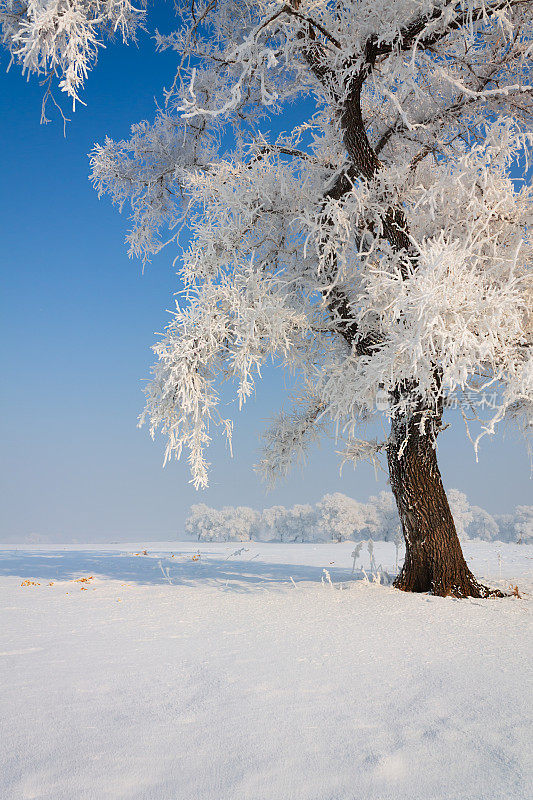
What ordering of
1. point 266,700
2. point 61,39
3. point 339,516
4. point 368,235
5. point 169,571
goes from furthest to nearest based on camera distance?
point 339,516, point 169,571, point 368,235, point 61,39, point 266,700

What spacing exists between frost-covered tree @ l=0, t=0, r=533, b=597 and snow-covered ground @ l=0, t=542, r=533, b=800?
2167 mm

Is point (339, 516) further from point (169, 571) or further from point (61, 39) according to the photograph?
point (61, 39)

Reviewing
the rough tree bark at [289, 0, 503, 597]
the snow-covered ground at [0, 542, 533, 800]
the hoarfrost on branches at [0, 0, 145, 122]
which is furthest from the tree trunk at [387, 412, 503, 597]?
the hoarfrost on branches at [0, 0, 145, 122]

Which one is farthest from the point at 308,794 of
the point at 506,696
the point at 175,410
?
the point at 175,410

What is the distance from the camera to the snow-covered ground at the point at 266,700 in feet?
6.16

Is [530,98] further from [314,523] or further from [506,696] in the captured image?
[314,523]

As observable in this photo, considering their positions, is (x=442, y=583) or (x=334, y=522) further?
(x=334, y=522)

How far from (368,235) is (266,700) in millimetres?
6042

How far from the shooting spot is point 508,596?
255 inches

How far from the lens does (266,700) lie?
8.71ft

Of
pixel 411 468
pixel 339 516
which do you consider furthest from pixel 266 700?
pixel 339 516

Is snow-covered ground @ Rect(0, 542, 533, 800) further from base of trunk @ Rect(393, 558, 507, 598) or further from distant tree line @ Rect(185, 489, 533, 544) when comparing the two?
distant tree line @ Rect(185, 489, 533, 544)

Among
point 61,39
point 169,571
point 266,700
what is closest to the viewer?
point 266,700

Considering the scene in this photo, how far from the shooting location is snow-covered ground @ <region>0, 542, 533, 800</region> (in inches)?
74.0
